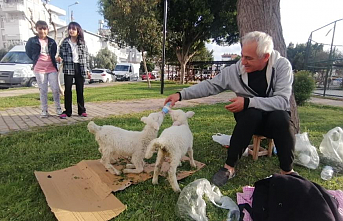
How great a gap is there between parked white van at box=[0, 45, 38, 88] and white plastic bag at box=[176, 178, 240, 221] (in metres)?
12.6

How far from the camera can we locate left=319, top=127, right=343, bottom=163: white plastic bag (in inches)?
103

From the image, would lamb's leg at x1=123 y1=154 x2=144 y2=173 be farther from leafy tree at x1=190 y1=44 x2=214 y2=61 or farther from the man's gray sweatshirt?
leafy tree at x1=190 y1=44 x2=214 y2=61

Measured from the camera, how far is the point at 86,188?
2023mm

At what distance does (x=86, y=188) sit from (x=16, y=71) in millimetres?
12008

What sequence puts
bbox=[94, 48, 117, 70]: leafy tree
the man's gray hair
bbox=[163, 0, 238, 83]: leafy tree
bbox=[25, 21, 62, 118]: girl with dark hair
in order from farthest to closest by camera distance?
bbox=[94, 48, 117, 70]: leafy tree → bbox=[163, 0, 238, 83]: leafy tree → bbox=[25, 21, 62, 118]: girl with dark hair → the man's gray hair

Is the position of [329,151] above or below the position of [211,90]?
below

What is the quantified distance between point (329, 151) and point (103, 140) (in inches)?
105

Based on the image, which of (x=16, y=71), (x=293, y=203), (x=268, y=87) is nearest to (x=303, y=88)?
(x=268, y=87)

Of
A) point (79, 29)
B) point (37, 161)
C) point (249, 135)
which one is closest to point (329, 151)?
point (249, 135)

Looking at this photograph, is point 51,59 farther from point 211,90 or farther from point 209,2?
point 209,2

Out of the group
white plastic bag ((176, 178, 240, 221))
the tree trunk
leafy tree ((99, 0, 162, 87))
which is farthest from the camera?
leafy tree ((99, 0, 162, 87))

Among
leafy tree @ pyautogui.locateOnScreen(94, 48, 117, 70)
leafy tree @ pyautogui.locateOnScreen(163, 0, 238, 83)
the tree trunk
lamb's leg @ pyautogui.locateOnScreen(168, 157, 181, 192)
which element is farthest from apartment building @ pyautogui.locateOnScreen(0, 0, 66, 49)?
lamb's leg @ pyautogui.locateOnScreen(168, 157, 181, 192)

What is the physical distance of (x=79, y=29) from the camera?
464cm

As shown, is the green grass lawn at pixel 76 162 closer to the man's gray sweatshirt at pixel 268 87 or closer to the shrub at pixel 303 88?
the man's gray sweatshirt at pixel 268 87
